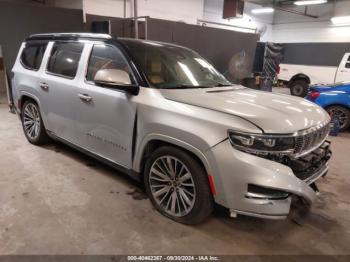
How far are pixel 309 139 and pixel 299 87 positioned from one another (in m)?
10.6

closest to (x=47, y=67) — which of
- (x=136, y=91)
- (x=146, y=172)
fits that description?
(x=136, y=91)

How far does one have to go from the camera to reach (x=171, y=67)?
296cm

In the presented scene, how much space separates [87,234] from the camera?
7.74 ft

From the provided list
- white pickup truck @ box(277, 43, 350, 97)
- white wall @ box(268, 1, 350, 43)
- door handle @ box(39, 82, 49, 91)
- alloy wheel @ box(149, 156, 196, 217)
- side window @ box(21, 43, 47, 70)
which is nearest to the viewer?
alloy wheel @ box(149, 156, 196, 217)

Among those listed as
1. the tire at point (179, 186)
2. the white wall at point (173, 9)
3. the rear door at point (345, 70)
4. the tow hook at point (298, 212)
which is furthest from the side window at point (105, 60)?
the rear door at point (345, 70)

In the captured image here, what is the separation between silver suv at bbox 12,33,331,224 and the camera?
2.03 metres

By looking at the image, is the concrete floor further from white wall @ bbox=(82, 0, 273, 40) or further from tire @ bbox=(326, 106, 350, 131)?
white wall @ bbox=(82, 0, 273, 40)

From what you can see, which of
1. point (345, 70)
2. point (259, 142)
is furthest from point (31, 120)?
point (345, 70)

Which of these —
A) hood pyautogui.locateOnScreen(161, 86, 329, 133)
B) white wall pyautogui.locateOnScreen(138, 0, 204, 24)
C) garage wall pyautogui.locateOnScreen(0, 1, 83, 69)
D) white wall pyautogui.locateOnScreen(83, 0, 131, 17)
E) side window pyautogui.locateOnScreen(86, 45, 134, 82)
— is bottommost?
hood pyautogui.locateOnScreen(161, 86, 329, 133)

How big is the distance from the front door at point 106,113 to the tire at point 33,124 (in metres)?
1.23

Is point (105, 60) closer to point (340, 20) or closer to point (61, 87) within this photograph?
point (61, 87)

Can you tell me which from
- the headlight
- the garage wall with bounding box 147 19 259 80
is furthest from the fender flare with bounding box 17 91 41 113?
the garage wall with bounding box 147 19 259 80

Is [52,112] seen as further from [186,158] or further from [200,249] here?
[200,249]

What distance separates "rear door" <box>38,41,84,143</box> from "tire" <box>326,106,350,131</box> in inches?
213
